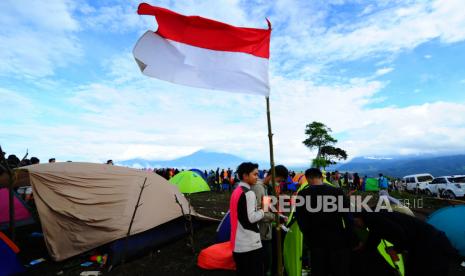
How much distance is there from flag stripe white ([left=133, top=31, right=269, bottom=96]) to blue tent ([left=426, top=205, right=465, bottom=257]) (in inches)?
216

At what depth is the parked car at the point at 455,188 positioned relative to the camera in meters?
20.2

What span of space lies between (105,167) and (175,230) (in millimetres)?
2347

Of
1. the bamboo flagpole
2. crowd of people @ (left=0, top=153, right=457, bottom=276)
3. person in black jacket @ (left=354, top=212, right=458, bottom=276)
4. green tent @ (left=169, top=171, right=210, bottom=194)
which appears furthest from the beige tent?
green tent @ (left=169, top=171, right=210, bottom=194)

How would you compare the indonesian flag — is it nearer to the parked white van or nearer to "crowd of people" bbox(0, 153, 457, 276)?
"crowd of people" bbox(0, 153, 457, 276)

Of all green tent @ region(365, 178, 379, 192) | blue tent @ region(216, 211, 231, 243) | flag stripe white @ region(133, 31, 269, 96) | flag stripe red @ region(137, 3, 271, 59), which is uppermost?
flag stripe red @ region(137, 3, 271, 59)

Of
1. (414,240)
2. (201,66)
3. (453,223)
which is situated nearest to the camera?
(414,240)

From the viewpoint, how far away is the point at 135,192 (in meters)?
6.98

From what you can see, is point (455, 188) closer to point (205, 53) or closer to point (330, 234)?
point (330, 234)

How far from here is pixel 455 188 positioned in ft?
67.4

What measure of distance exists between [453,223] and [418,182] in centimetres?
2290

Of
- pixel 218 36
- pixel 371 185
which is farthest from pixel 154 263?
pixel 371 185

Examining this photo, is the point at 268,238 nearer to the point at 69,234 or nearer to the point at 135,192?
the point at 135,192

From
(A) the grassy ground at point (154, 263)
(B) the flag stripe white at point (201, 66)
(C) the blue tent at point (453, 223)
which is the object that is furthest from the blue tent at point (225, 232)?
(C) the blue tent at point (453, 223)

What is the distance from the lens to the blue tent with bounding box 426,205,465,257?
639cm
